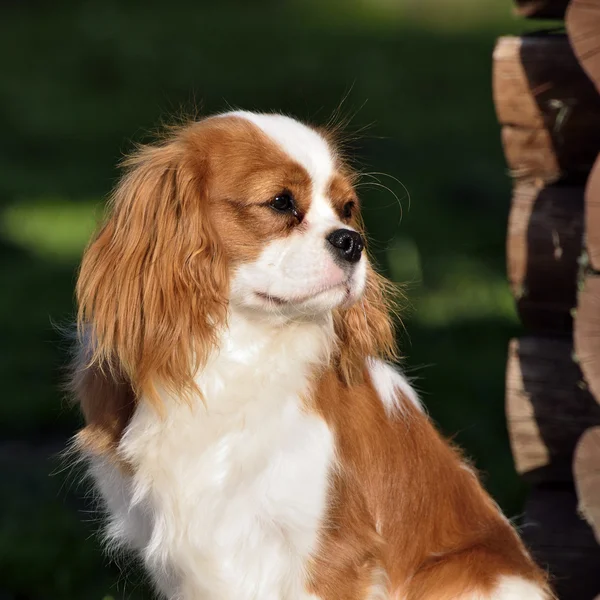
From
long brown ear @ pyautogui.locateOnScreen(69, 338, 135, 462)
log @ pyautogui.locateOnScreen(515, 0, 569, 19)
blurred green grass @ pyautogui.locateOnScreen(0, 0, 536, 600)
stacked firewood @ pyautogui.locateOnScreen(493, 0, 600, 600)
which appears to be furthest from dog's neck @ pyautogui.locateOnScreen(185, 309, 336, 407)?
log @ pyautogui.locateOnScreen(515, 0, 569, 19)

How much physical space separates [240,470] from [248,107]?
7457 mm

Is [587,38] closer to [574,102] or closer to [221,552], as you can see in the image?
[574,102]

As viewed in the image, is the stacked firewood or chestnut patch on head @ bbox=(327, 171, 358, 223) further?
the stacked firewood

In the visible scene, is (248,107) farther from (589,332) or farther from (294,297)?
(294,297)

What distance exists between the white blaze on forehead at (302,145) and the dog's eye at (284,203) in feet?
0.29

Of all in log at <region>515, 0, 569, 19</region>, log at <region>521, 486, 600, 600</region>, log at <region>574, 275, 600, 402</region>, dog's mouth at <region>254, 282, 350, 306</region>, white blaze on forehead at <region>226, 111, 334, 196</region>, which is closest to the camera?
dog's mouth at <region>254, 282, 350, 306</region>

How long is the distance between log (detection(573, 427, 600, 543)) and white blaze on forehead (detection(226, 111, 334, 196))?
115 centimetres

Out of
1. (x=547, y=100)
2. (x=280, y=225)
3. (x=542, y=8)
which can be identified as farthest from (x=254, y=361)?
(x=542, y=8)

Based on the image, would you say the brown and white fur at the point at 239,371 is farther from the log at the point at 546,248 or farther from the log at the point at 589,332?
the log at the point at 546,248

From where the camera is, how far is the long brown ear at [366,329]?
3.44 metres

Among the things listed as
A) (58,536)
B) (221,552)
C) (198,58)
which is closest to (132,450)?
(221,552)

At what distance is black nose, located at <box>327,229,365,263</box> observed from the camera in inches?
123

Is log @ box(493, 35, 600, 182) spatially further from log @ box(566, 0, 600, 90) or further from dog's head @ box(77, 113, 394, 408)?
dog's head @ box(77, 113, 394, 408)

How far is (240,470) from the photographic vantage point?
3.20 m
